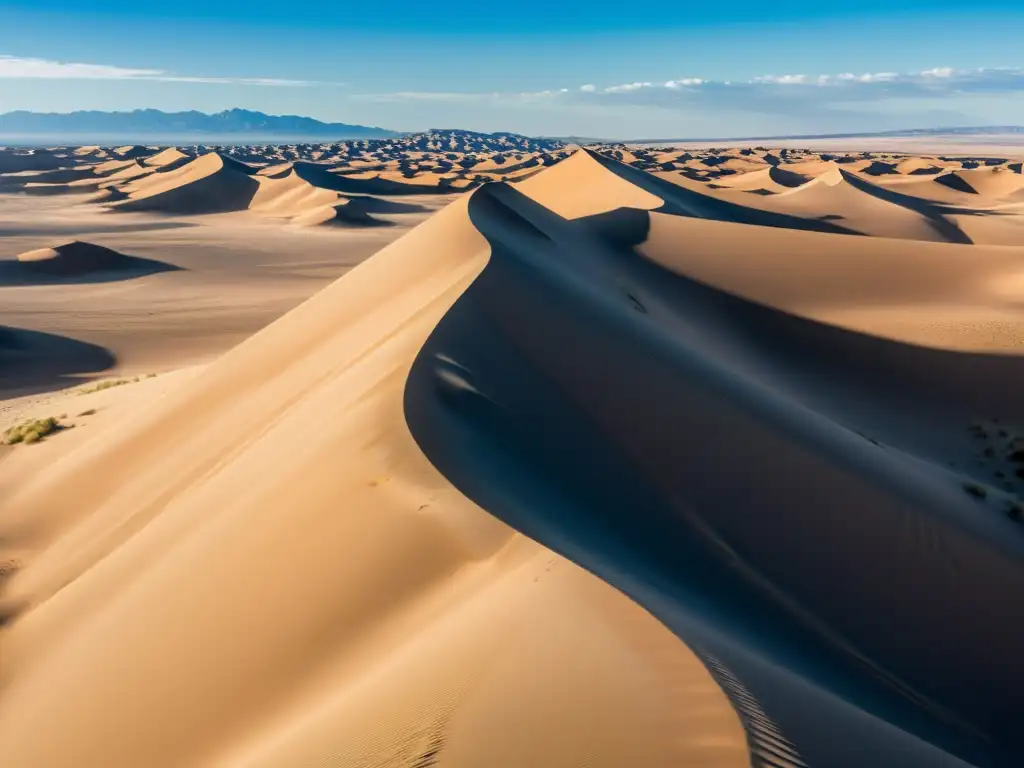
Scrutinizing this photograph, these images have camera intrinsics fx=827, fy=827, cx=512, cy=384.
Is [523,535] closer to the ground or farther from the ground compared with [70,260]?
farther from the ground

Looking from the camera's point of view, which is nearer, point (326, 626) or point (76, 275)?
point (326, 626)

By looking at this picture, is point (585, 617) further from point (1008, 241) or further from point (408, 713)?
point (1008, 241)

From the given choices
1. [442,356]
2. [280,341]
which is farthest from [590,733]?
[280,341]

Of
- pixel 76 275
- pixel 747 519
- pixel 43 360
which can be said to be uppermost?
pixel 747 519

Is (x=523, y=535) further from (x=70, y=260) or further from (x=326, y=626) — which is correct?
(x=70, y=260)

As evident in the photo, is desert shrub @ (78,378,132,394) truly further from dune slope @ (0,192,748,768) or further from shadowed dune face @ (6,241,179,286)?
shadowed dune face @ (6,241,179,286)

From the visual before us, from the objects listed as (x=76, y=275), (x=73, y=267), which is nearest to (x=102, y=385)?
(x=76, y=275)

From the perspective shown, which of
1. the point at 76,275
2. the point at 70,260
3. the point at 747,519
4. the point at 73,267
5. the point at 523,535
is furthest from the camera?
the point at 70,260

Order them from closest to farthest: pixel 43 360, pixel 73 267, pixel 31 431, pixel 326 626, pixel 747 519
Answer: pixel 326 626 → pixel 747 519 → pixel 31 431 → pixel 43 360 → pixel 73 267

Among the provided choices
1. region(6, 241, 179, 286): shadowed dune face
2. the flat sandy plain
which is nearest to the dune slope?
the flat sandy plain
